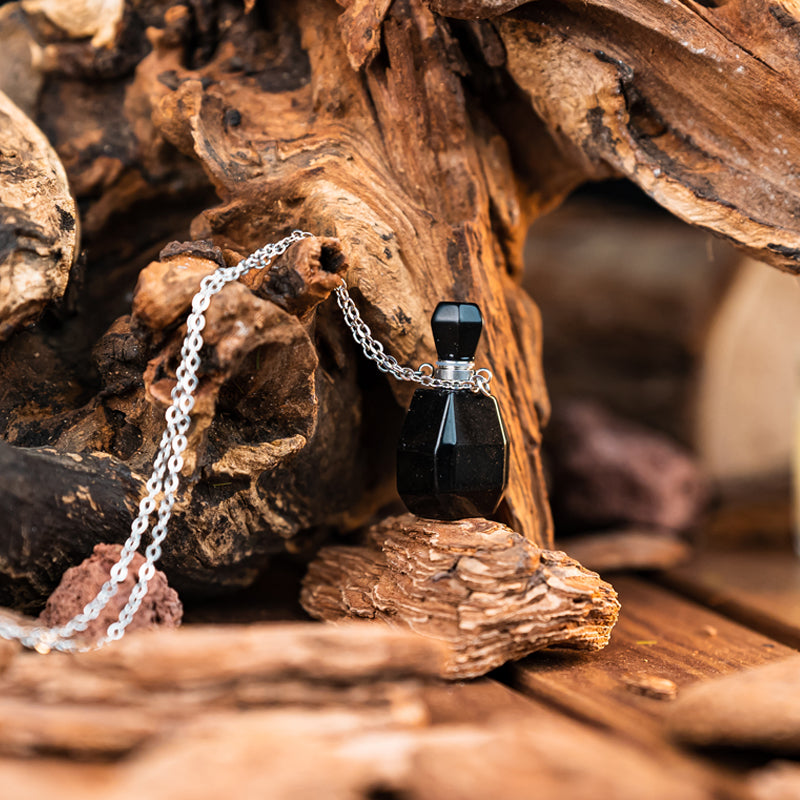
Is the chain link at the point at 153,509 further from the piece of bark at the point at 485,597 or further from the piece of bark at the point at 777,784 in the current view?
the piece of bark at the point at 777,784

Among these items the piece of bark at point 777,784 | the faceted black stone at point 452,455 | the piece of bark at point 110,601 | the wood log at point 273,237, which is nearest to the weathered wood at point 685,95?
the wood log at point 273,237

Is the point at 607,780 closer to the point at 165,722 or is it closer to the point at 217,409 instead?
the point at 165,722

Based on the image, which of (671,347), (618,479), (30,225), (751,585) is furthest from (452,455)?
(671,347)

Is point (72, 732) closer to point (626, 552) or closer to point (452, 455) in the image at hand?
point (452, 455)

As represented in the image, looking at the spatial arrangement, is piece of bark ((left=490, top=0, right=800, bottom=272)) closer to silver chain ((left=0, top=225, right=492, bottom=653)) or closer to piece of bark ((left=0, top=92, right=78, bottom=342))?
silver chain ((left=0, top=225, right=492, bottom=653))

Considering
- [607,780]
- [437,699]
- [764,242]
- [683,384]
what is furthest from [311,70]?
[683,384]

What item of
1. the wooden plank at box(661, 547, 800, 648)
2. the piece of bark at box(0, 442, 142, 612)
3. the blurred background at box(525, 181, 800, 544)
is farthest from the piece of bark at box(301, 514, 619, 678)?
the blurred background at box(525, 181, 800, 544)
